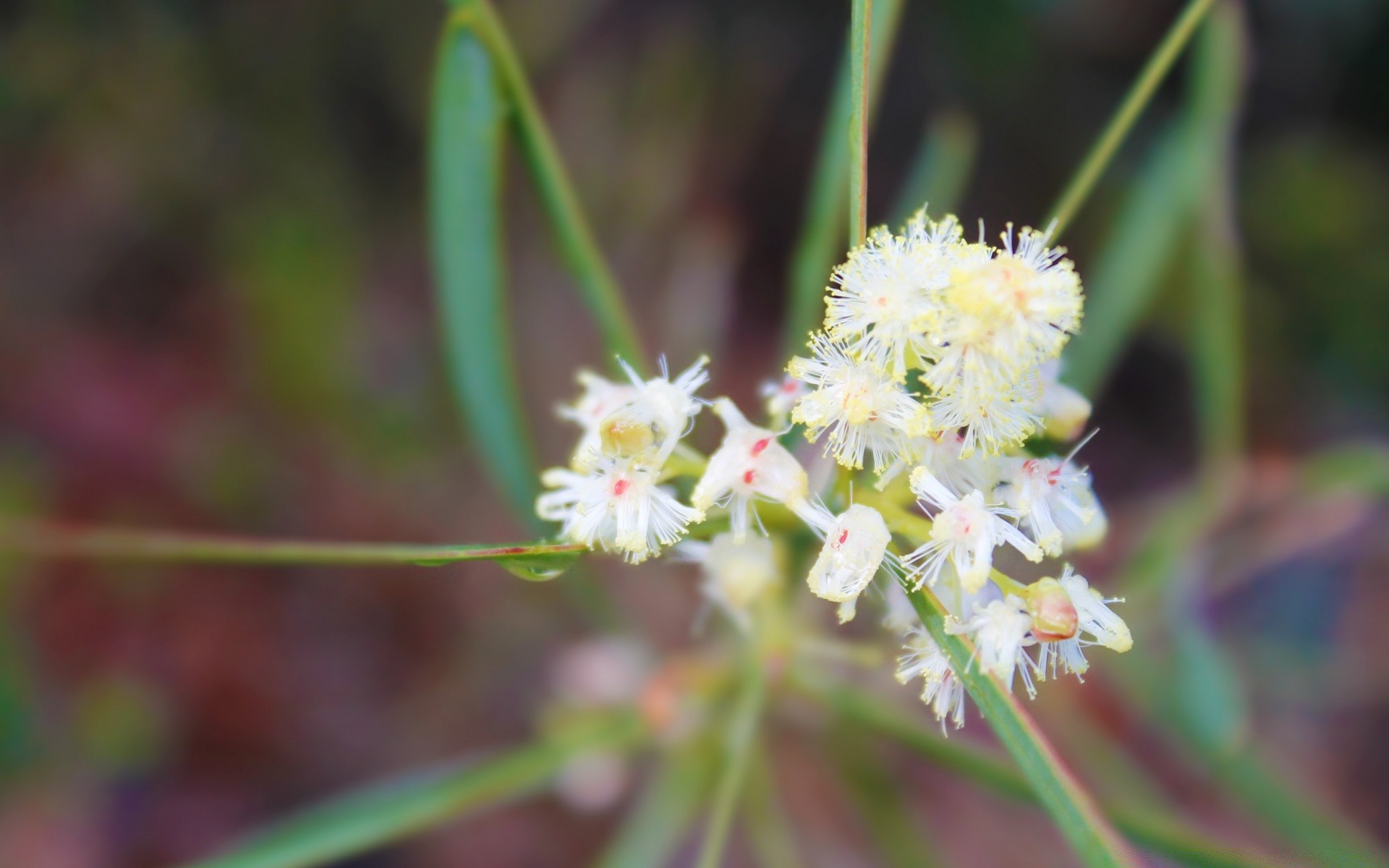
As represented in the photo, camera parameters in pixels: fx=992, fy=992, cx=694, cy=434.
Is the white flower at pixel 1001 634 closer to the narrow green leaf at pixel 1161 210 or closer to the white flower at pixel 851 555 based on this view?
the white flower at pixel 851 555

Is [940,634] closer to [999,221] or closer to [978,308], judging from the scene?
[978,308]

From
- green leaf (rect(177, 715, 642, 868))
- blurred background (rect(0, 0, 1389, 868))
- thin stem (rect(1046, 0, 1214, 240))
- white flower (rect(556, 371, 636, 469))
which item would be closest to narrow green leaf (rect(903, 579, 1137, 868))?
white flower (rect(556, 371, 636, 469))

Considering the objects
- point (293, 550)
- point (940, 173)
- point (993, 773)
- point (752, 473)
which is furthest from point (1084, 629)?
point (940, 173)

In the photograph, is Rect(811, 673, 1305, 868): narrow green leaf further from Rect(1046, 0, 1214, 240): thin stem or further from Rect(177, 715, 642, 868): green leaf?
Rect(1046, 0, 1214, 240): thin stem

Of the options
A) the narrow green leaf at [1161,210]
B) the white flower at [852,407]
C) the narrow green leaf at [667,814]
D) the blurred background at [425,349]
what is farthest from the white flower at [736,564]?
the blurred background at [425,349]

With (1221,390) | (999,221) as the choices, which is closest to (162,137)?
(999,221)

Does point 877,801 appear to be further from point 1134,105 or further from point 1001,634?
point 1134,105
